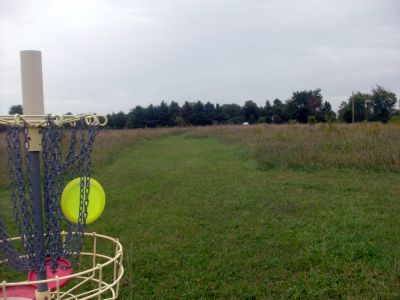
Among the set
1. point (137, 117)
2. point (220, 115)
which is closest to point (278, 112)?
point (220, 115)

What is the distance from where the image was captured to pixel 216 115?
168 feet

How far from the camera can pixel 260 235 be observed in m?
4.09

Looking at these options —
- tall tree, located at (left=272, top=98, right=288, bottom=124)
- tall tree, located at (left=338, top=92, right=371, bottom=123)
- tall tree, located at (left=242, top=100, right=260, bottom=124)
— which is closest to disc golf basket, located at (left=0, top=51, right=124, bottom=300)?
tall tree, located at (left=338, top=92, right=371, bottom=123)

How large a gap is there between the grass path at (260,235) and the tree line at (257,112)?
2834 cm

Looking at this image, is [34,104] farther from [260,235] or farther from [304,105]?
[304,105]

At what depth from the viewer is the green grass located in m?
2.97

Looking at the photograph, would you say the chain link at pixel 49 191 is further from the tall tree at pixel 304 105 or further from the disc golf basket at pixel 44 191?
the tall tree at pixel 304 105

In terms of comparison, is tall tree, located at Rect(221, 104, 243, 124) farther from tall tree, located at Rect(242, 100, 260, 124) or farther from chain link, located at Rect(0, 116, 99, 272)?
chain link, located at Rect(0, 116, 99, 272)

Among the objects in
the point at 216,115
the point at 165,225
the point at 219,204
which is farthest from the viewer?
the point at 216,115

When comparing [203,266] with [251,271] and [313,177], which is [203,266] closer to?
[251,271]

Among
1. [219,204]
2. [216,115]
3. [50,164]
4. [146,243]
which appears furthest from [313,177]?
[216,115]

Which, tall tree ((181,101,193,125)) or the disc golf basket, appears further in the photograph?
tall tree ((181,101,193,125))

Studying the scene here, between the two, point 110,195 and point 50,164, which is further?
point 110,195

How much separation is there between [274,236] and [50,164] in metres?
3.19
